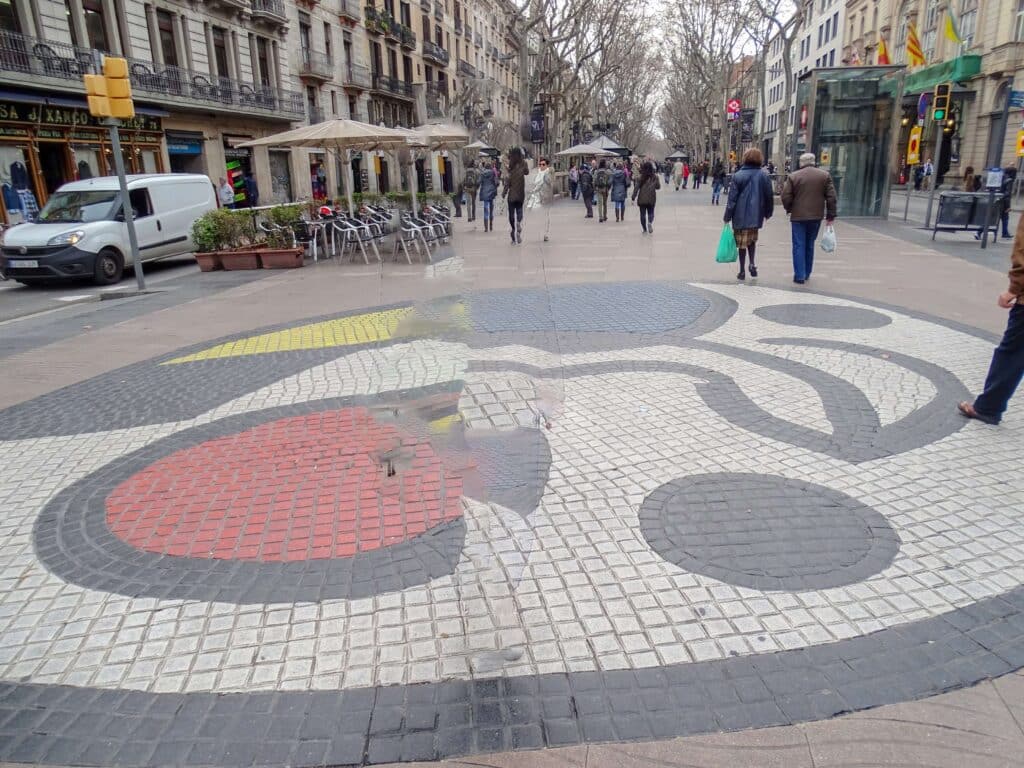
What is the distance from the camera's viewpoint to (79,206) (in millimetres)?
14836

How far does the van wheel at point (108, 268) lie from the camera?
14.1 m

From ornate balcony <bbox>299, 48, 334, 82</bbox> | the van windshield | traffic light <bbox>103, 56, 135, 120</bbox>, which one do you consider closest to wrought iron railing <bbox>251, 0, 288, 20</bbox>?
ornate balcony <bbox>299, 48, 334, 82</bbox>

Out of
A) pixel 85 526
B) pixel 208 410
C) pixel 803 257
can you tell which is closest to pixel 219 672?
pixel 85 526

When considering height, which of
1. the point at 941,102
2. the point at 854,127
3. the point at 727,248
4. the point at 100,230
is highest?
the point at 941,102

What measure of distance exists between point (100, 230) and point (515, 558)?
13911 mm

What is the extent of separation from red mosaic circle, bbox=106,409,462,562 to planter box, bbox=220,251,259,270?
1106 cm

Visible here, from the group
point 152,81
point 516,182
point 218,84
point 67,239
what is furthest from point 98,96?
point 218,84

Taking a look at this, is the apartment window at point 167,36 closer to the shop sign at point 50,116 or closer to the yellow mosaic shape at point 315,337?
the shop sign at point 50,116

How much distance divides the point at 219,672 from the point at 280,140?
51.1 feet

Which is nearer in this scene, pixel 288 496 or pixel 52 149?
pixel 288 496

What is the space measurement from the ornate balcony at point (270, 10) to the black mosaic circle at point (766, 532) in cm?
3454

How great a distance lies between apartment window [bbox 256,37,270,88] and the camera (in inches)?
1329

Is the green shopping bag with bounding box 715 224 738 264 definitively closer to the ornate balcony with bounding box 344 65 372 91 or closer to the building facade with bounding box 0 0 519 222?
the building facade with bounding box 0 0 519 222

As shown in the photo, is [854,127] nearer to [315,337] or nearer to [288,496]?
[315,337]
